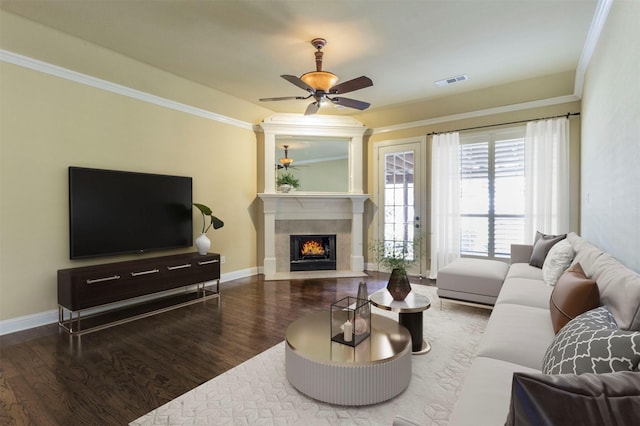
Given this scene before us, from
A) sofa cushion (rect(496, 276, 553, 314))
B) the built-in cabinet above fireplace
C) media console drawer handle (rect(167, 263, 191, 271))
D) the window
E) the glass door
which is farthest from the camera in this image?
the built-in cabinet above fireplace

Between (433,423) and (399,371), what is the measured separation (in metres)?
0.32

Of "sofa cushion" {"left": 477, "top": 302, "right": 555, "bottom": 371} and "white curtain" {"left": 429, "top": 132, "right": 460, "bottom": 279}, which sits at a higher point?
"white curtain" {"left": 429, "top": 132, "right": 460, "bottom": 279}

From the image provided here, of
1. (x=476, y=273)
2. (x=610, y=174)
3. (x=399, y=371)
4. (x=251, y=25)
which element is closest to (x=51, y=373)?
(x=399, y=371)

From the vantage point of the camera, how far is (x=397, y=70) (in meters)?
4.20

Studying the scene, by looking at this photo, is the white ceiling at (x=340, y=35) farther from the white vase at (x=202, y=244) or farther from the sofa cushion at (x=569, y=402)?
the sofa cushion at (x=569, y=402)

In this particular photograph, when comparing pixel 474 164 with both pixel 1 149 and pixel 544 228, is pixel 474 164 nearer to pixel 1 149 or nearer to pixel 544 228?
pixel 544 228

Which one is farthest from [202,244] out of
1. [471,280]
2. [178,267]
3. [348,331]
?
[471,280]

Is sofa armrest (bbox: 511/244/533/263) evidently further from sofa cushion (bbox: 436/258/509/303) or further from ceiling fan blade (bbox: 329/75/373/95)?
ceiling fan blade (bbox: 329/75/373/95)

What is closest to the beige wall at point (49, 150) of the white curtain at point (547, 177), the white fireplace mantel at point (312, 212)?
the white fireplace mantel at point (312, 212)

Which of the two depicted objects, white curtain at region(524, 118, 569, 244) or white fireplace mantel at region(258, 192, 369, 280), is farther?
white fireplace mantel at region(258, 192, 369, 280)

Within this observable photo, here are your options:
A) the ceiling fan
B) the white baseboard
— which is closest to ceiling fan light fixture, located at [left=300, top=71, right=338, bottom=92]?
the ceiling fan

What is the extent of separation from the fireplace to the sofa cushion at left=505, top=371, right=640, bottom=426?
5436 mm

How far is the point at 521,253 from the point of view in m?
4.33

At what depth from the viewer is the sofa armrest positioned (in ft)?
14.1
